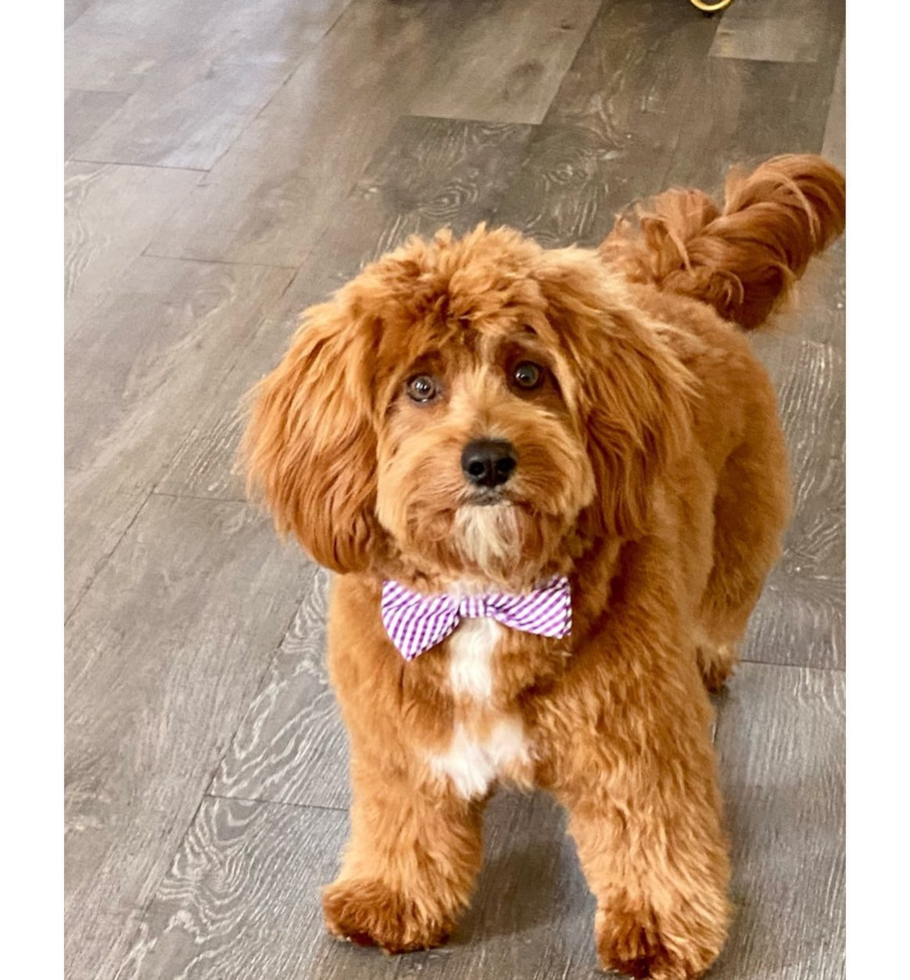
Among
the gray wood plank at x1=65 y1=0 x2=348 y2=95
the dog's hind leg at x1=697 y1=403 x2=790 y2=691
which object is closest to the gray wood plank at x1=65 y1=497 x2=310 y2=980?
the dog's hind leg at x1=697 y1=403 x2=790 y2=691

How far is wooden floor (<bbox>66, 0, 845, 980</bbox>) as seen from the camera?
2.04 metres

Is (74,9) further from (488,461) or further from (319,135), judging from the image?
(488,461)

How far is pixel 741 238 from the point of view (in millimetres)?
2170

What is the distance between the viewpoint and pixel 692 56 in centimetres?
438

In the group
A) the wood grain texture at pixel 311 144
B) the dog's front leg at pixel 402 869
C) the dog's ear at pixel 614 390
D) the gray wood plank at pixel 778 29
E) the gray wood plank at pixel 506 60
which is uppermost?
the dog's ear at pixel 614 390

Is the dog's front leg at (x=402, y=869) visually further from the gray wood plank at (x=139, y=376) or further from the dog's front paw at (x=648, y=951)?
the gray wood plank at (x=139, y=376)

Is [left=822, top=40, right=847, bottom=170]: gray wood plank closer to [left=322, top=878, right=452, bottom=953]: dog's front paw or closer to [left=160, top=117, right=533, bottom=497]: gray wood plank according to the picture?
[left=160, top=117, right=533, bottom=497]: gray wood plank

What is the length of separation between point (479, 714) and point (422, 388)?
1.18 ft

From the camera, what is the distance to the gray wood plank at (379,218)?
9.54 feet

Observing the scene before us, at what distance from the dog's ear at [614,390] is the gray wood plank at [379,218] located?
1.23 metres

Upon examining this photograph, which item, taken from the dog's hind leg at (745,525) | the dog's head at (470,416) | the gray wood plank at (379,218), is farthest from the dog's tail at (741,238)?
the gray wood plank at (379,218)

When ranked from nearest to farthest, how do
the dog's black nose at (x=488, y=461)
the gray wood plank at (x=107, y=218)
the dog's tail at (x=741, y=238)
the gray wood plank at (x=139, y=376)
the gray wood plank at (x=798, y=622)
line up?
1. the dog's black nose at (x=488, y=461)
2. the dog's tail at (x=741, y=238)
3. the gray wood plank at (x=798, y=622)
4. the gray wood plank at (x=139, y=376)
5. the gray wood plank at (x=107, y=218)
